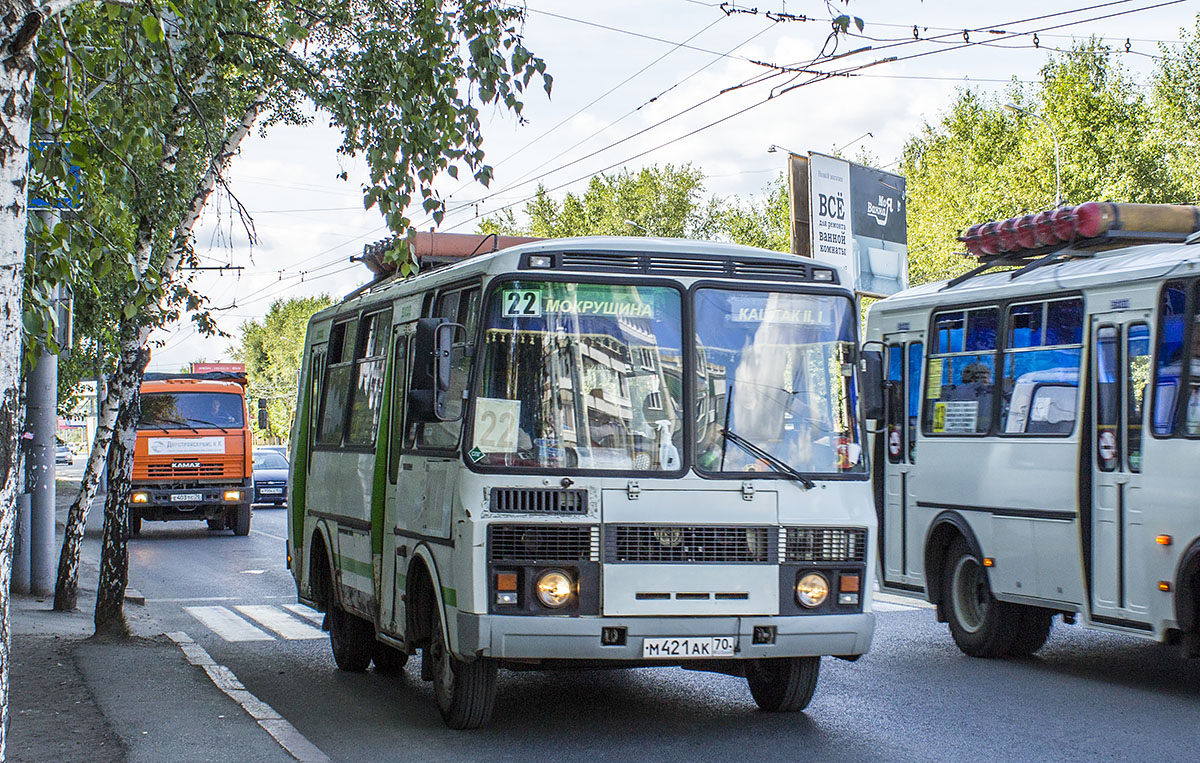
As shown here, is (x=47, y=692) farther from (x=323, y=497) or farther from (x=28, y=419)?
(x=28, y=419)

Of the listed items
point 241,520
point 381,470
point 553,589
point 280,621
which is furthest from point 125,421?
point 241,520

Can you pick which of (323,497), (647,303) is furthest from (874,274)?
(647,303)

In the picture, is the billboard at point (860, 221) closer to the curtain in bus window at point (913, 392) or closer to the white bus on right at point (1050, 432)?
the white bus on right at point (1050, 432)

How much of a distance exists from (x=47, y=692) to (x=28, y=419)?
21.0ft

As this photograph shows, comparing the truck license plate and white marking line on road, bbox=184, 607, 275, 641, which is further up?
the truck license plate

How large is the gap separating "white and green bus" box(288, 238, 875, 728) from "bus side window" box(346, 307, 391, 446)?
4.84 feet

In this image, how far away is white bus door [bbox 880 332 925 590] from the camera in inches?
498

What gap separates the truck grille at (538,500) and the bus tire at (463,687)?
2.91ft

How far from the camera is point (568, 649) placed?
789cm

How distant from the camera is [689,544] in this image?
8070 millimetres

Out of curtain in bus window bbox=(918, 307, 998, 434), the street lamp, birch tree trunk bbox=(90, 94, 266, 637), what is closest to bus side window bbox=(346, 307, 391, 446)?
birch tree trunk bbox=(90, 94, 266, 637)

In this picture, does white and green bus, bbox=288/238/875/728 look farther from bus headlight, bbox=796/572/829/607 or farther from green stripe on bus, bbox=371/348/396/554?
green stripe on bus, bbox=371/348/396/554

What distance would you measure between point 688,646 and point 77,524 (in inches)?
332

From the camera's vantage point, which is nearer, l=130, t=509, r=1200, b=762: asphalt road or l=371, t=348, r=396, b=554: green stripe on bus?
l=130, t=509, r=1200, b=762: asphalt road
